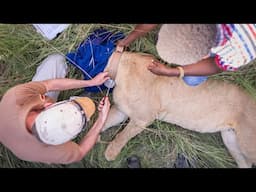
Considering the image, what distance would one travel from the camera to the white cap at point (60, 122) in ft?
5.14

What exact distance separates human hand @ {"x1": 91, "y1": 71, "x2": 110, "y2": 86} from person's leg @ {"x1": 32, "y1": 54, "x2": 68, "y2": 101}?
0.38 ft

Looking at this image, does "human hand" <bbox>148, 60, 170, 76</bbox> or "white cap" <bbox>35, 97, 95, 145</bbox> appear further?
"human hand" <bbox>148, 60, 170, 76</bbox>

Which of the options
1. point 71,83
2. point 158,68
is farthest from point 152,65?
point 71,83

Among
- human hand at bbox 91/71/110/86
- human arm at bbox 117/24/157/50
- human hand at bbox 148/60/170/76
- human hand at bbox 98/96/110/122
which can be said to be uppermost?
human arm at bbox 117/24/157/50

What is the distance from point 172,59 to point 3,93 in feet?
1.91

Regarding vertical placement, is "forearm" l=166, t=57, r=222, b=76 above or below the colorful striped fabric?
below

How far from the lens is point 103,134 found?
1.86 meters

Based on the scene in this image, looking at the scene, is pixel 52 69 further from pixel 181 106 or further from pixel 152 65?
pixel 181 106

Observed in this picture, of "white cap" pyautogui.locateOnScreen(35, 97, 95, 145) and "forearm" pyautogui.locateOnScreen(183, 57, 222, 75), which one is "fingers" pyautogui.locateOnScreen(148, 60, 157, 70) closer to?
"forearm" pyautogui.locateOnScreen(183, 57, 222, 75)

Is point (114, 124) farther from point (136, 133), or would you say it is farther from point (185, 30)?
point (185, 30)

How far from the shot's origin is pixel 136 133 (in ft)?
6.06

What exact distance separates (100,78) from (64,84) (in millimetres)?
121

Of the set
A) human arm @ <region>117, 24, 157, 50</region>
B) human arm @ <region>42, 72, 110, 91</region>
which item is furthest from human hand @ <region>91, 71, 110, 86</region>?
human arm @ <region>117, 24, 157, 50</region>

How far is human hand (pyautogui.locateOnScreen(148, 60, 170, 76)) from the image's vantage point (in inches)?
68.9
